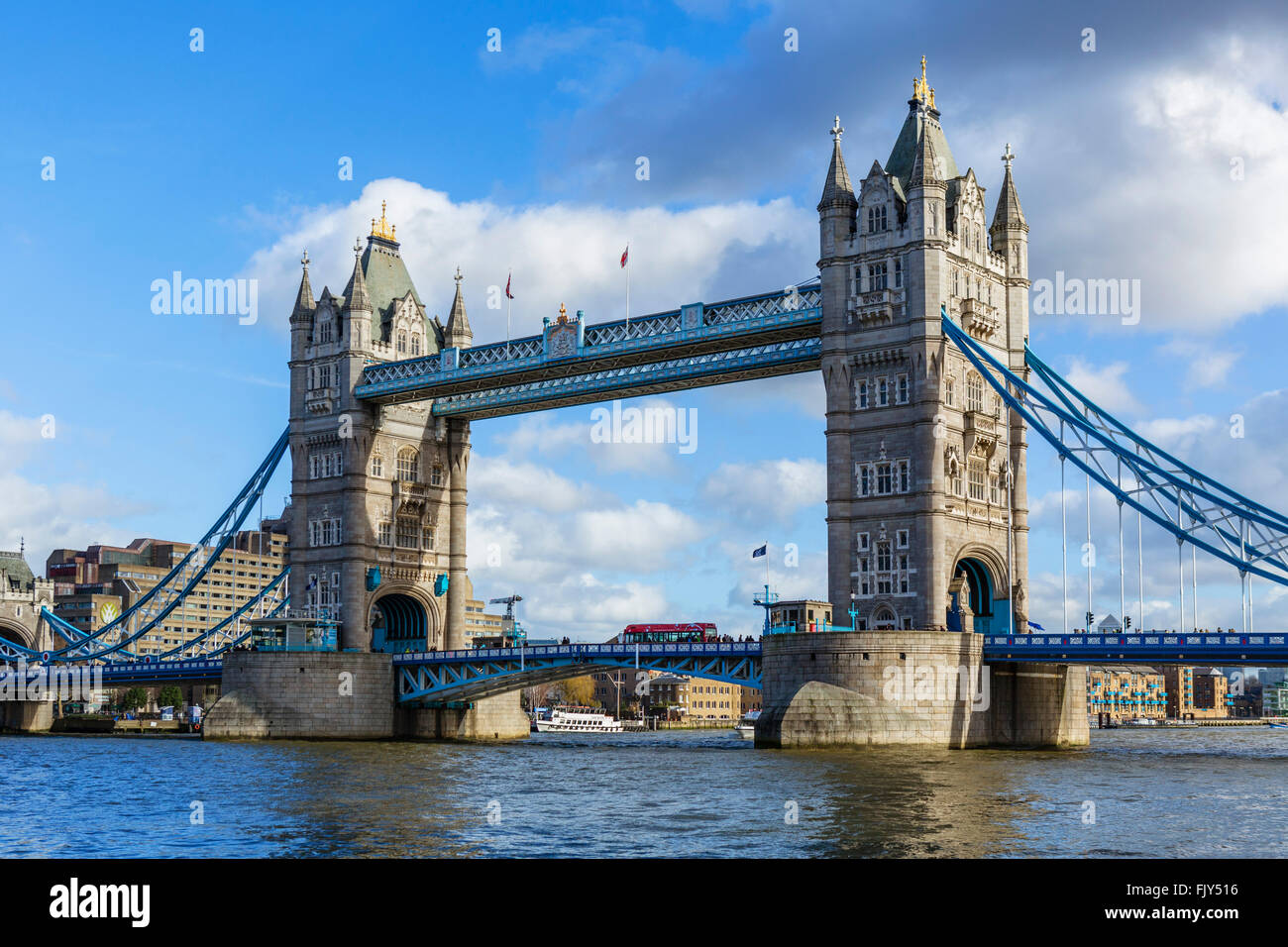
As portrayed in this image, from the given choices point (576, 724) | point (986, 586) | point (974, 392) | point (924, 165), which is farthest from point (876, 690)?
point (576, 724)

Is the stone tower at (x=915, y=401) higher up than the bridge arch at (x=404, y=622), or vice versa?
the stone tower at (x=915, y=401)

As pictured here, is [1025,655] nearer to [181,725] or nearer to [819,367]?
[819,367]

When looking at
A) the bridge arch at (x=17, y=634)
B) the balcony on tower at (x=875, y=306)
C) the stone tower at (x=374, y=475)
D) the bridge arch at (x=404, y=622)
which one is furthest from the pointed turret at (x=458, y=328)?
the bridge arch at (x=17, y=634)

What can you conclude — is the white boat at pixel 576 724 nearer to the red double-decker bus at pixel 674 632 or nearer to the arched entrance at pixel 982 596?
the red double-decker bus at pixel 674 632

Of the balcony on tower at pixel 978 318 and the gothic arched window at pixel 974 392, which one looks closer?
the balcony on tower at pixel 978 318

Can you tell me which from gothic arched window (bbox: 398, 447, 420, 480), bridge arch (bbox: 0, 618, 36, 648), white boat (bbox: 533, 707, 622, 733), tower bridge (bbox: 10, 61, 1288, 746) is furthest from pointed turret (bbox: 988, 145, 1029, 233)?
bridge arch (bbox: 0, 618, 36, 648)

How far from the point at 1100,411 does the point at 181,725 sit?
84051 mm

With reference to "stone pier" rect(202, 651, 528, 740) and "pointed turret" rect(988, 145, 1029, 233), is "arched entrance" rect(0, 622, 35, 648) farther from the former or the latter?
"pointed turret" rect(988, 145, 1029, 233)

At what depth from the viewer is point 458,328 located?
351 ft

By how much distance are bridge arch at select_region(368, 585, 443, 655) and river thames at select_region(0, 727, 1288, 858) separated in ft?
Answer: 119

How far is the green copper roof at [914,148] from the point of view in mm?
79875

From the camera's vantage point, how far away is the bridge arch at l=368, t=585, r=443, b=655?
105125mm

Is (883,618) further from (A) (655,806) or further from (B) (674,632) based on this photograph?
(A) (655,806)

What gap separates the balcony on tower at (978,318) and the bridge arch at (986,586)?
466 inches
